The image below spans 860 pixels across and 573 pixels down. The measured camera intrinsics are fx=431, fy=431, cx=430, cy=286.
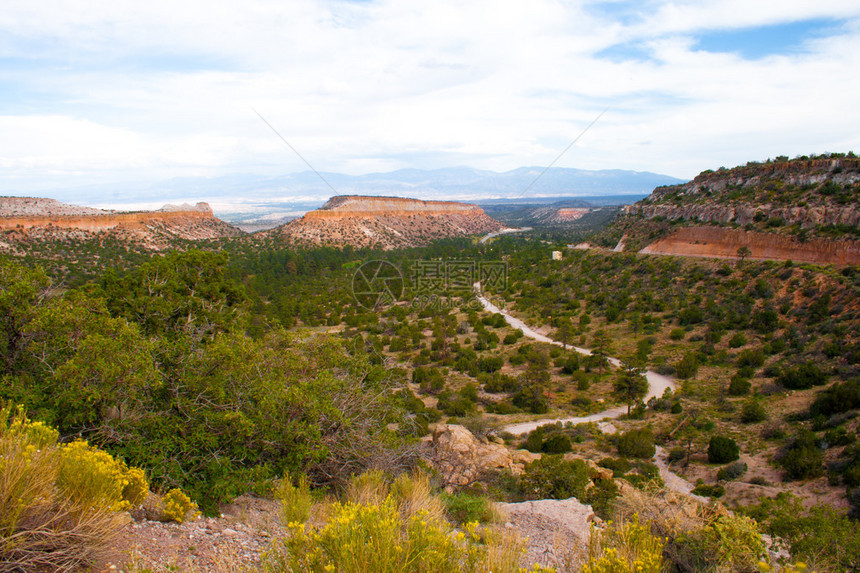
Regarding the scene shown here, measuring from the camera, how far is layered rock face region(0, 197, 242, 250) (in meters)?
55.3

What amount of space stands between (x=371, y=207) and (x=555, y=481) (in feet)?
309

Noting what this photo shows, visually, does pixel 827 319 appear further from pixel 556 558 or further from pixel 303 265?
pixel 303 265

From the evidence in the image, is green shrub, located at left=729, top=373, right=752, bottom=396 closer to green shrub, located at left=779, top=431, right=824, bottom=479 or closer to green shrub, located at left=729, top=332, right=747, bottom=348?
green shrub, located at left=729, top=332, right=747, bottom=348

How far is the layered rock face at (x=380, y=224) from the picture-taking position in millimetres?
82500

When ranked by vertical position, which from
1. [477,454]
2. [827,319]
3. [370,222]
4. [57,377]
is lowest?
[477,454]

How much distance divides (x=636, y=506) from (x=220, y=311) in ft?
45.5

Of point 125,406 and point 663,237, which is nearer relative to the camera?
point 125,406

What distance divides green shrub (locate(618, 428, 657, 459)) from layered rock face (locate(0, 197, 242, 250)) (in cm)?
6602

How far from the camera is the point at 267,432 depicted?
302 inches

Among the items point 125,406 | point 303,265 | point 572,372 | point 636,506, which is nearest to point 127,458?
point 125,406

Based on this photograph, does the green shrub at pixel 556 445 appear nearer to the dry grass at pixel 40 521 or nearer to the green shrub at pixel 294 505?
the green shrub at pixel 294 505

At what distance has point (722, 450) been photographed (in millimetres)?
14594

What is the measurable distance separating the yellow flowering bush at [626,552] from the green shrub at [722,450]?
13140 millimetres

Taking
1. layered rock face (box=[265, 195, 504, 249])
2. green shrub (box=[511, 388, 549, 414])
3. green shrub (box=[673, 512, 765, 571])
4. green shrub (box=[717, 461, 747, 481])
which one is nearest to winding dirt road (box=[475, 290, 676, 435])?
green shrub (box=[511, 388, 549, 414])
